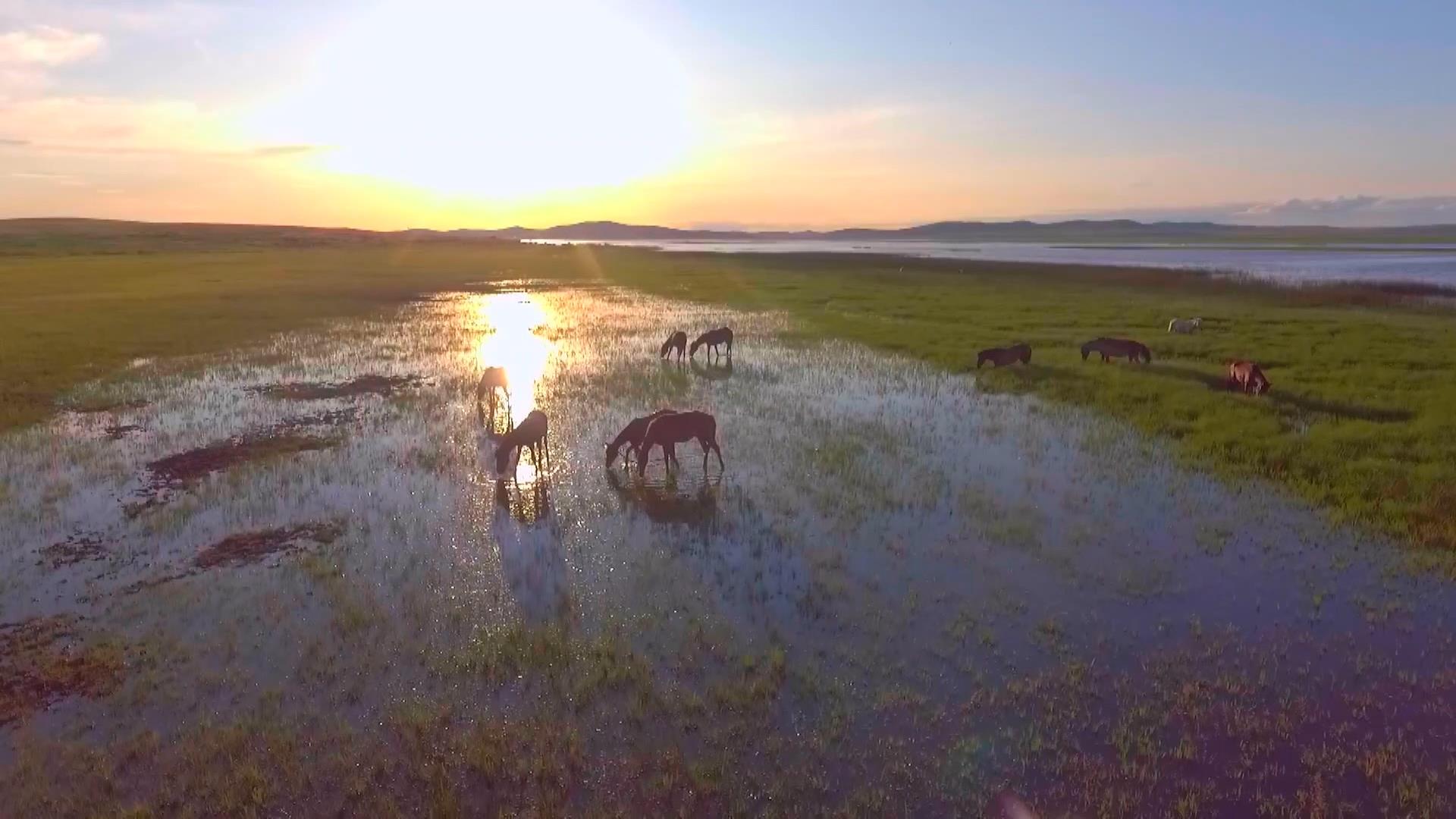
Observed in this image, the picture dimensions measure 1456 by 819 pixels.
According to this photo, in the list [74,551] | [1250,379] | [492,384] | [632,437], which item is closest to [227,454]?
[74,551]

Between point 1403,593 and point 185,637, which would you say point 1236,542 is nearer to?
point 1403,593

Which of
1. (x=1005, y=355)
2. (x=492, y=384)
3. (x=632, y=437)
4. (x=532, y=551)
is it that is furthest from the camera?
(x=1005, y=355)

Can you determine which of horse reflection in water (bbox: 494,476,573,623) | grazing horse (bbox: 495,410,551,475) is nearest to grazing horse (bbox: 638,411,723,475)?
horse reflection in water (bbox: 494,476,573,623)

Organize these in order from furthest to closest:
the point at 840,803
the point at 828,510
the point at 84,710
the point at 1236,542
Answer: the point at 828,510, the point at 1236,542, the point at 84,710, the point at 840,803

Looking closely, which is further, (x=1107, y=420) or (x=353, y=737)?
(x=1107, y=420)

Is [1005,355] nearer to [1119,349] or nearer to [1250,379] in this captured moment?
[1119,349]

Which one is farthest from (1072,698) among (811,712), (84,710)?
(84,710)

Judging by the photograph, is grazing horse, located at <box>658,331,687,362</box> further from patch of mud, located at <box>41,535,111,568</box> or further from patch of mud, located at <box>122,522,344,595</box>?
patch of mud, located at <box>41,535,111,568</box>
